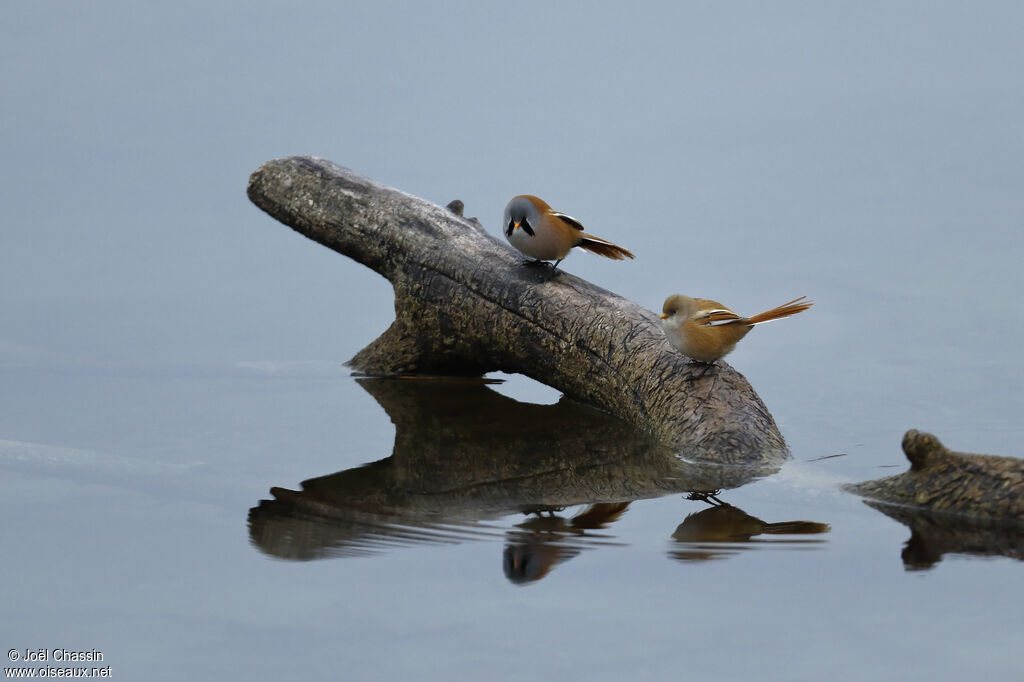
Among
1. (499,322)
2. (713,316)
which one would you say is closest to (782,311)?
(713,316)

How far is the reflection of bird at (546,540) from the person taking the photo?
17.8 feet

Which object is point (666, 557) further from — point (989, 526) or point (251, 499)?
point (251, 499)

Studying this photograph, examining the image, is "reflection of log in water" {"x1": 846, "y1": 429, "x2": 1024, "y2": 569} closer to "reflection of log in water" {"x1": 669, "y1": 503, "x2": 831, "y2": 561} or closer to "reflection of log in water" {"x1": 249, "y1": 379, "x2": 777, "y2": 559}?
"reflection of log in water" {"x1": 669, "y1": 503, "x2": 831, "y2": 561}

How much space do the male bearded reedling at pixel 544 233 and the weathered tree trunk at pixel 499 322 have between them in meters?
0.26

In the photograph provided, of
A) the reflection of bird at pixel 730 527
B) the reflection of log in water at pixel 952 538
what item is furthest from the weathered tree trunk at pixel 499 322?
the reflection of log in water at pixel 952 538

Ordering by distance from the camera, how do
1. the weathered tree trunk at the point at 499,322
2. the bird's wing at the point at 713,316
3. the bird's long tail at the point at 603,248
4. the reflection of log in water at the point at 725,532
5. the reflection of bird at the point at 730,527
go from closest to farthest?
the reflection of log in water at the point at 725,532 → the reflection of bird at the point at 730,527 → the bird's wing at the point at 713,316 → the weathered tree trunk at the point at 499,322 → the bird's long tail at the point at 603,248

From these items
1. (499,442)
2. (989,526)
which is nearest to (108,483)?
(499,442)

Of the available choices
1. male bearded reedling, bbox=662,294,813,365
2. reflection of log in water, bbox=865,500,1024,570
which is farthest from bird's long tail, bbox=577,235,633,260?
reflection of log in water, bbox=865,500,1024,570

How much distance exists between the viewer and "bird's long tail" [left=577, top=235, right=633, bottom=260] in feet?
25.1

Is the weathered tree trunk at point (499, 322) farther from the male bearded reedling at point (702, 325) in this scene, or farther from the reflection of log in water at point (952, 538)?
the reflection of log in water at point (952, 538)

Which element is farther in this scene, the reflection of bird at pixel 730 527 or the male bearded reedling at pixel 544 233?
the male bearded reedling at pixel 544 233

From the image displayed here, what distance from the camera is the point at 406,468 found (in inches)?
275

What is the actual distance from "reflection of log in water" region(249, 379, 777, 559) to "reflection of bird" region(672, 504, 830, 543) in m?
0.37

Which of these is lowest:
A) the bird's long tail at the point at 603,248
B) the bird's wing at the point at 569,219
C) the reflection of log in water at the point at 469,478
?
the reflection of log in water at the point at 469,478
